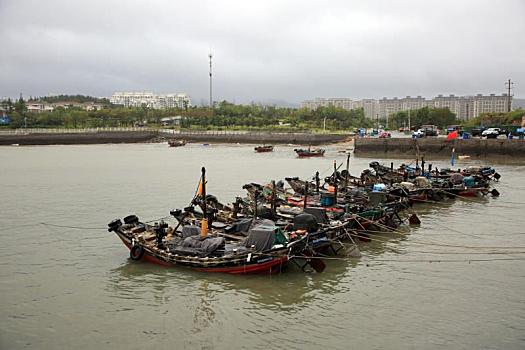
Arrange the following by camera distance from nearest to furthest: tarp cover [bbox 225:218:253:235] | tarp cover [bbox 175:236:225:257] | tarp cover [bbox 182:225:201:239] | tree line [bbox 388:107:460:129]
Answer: tarp cover [bbox 175:236:225:257]
tarp cover [bbox 182:225:201:239]
tarp cover [bbox 225:218:253:235]
tree line [bbox 388:107:460:129]

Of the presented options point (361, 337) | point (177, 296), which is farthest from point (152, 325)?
point (361, 337)

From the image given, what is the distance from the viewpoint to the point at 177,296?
15.3 m

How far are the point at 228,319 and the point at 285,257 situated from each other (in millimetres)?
2966

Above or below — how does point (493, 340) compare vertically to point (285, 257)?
below

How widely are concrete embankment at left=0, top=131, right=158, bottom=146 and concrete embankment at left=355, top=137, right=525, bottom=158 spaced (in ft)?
156

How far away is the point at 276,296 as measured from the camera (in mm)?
15078

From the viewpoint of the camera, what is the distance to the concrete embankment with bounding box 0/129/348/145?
8931cm

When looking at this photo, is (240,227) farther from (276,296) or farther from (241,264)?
(276,296)

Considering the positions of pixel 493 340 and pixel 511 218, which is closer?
pixel 493 340

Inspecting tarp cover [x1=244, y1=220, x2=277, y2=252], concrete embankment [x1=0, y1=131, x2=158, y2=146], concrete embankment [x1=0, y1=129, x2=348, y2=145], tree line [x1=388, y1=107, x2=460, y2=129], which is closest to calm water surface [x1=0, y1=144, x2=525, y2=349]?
tarp cover [x1=244, y1=220, x2=277, y2=252]

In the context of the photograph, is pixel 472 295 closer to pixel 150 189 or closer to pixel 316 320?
pixel 316 320

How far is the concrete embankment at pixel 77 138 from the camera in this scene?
297ft

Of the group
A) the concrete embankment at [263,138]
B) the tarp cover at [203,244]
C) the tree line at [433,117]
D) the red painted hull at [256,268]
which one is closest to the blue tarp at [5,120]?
the concrete embankment at [263,138]

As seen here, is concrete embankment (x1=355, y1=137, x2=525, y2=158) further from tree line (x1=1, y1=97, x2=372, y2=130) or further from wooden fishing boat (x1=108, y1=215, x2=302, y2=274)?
tree line (x1=1, y1=97, x2=372, y2=130)
